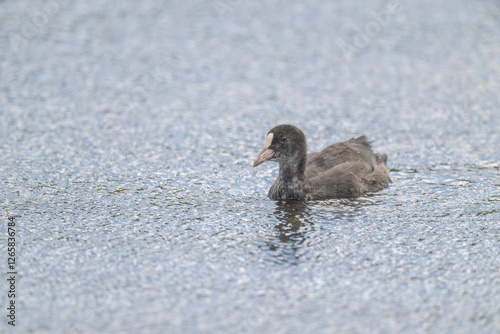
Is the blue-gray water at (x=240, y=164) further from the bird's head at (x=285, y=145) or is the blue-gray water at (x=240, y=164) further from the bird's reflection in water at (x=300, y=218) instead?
the bird's head at (x=285, y=145)

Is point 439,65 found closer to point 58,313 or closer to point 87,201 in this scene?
point 87,201

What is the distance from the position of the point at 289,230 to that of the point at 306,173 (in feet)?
3.91

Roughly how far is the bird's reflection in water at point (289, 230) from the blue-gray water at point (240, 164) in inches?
1.0

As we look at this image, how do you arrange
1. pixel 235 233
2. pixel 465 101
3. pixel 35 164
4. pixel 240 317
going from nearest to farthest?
pixel 240 317 → pixel 235 233 → pixel 35 164 → pixel 465 101

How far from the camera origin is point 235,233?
259 inches

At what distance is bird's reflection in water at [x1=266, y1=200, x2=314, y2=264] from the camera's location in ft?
20.1

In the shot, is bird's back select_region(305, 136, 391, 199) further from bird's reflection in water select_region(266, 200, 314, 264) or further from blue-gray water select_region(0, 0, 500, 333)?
bird's reflection in water select_region(266, 200, 314, 264)

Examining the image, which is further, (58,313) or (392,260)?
(392,260)

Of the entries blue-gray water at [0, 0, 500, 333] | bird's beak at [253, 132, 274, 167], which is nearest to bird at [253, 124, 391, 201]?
bird's beak at [253, 132, 274, 167]

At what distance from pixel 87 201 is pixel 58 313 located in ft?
7.63

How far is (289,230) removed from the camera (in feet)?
21.9

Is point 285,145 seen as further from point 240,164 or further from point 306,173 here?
point 240,164

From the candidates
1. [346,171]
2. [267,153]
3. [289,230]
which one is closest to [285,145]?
[267,153]

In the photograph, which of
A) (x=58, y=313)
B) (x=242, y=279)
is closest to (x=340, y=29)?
(x=242, y=279)
